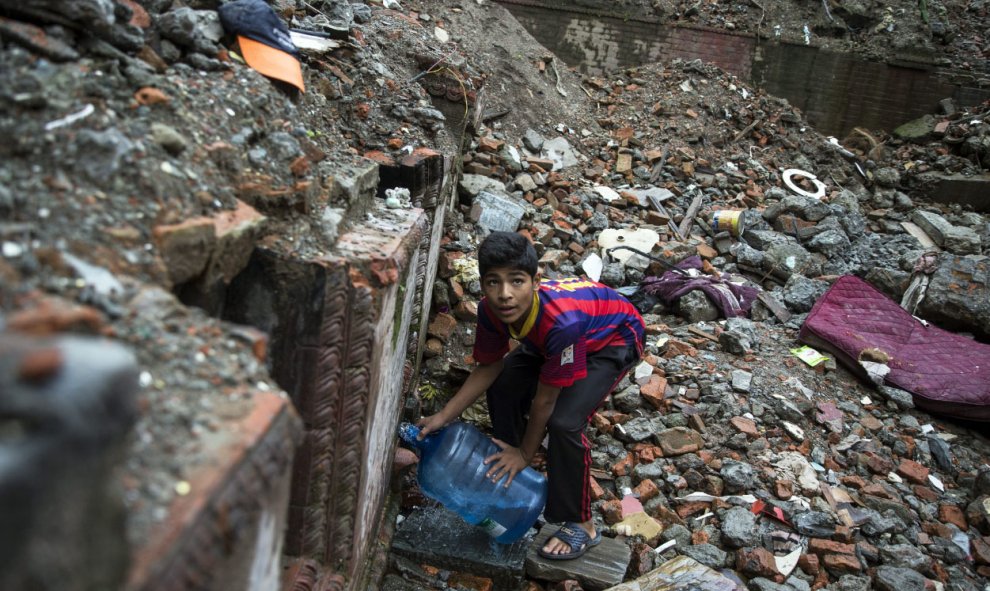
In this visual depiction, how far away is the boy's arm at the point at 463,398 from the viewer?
110 inches

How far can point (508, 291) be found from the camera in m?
2.52

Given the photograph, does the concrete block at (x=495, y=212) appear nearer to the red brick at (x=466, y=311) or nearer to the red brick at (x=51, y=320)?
the red brick at (x=466, y=311)

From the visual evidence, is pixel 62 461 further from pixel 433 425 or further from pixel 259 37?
pixel 433 425

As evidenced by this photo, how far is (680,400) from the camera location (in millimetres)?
4152

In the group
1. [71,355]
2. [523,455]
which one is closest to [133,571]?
[71,355]

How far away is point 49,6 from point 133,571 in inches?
49.4

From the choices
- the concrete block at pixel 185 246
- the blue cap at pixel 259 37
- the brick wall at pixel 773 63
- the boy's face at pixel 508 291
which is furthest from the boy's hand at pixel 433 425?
the brick wall at pixel 773 63

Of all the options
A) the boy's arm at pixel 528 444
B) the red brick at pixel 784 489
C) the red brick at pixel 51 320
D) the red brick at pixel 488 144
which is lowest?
the red brick at pixel 784 489

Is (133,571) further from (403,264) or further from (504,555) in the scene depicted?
(504,555)

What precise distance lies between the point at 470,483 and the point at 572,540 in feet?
1.71

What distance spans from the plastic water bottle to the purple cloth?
9.54ft

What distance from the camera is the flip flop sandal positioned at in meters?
2.89

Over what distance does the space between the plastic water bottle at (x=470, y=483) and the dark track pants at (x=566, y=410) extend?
0.12m

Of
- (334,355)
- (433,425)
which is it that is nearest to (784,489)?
(433,425)
